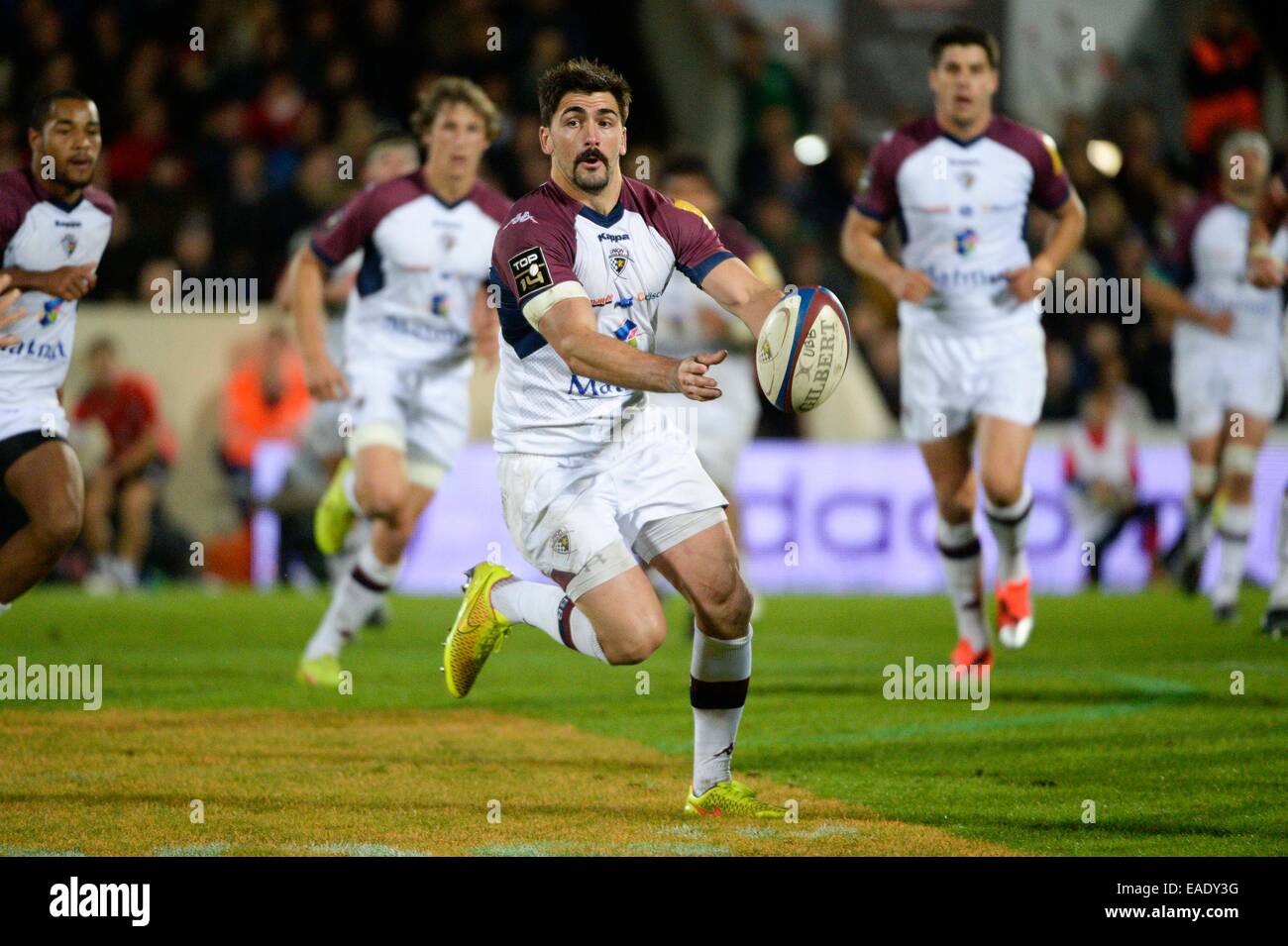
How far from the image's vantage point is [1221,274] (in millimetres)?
12484

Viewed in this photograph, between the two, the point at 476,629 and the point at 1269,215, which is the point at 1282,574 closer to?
the point at 1269,215

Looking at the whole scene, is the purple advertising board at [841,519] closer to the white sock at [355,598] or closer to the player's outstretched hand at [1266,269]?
A: the player's outstretched hand at [1266,269]

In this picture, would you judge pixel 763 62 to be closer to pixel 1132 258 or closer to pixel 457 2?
pixel 457 2

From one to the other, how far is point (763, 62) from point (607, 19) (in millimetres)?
2421

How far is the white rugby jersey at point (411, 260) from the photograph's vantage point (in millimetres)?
9008

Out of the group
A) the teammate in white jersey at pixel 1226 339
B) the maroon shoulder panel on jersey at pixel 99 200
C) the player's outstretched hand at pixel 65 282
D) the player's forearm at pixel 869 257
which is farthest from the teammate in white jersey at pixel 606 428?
the teammate in white jersey at pixel 1226 339

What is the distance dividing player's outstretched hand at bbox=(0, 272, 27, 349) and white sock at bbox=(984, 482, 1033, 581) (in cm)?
466

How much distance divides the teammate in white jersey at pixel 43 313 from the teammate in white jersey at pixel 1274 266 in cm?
646

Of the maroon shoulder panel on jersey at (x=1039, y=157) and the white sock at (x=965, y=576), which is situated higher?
the maroon shoulder panel on jersey at (x=1039, y=157)

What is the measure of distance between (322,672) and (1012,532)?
358 cm

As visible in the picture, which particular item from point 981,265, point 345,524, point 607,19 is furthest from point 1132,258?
point 345,524

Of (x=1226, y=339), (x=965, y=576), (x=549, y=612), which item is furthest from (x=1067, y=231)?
(x=549, y=612)

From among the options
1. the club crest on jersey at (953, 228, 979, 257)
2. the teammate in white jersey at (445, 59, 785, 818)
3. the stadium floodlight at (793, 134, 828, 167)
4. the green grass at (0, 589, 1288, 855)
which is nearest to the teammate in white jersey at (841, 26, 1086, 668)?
the club crest on jersey at (953, 228, 979, 257)

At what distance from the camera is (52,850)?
17.0 feet
